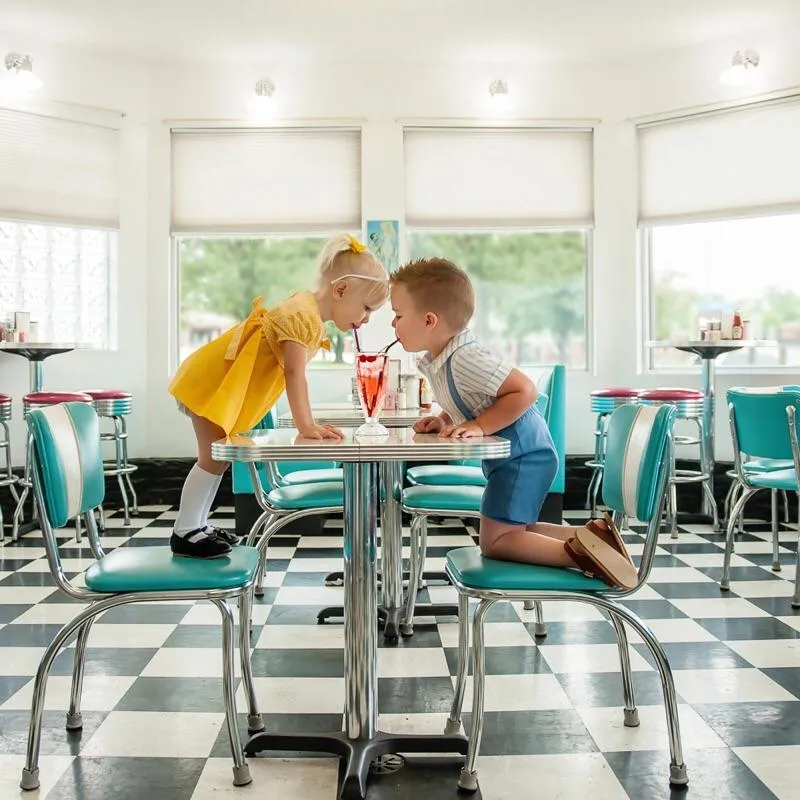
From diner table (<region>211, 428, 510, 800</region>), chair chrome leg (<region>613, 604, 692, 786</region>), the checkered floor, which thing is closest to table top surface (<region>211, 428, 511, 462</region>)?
diner table (<region>211, 428, 510, 800</region>)

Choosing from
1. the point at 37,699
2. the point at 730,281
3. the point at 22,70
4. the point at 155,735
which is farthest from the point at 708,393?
the point at 22,70

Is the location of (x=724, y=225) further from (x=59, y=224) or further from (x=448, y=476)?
(x=59, y=224)

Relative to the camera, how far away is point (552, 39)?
5953 millimetres

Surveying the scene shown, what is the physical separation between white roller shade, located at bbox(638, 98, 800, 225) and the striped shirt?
460 cm

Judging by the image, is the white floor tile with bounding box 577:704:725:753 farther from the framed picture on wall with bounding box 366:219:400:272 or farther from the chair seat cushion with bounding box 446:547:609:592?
the framed picture on wall with bounding box 366:219:400:272

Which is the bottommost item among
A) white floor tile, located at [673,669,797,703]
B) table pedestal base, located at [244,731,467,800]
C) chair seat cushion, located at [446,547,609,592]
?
white floor tile, located at [673,669,797,703]

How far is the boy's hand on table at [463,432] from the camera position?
180 cm

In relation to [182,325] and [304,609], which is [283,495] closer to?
[304,609]

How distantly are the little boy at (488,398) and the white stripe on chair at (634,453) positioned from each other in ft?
0.34

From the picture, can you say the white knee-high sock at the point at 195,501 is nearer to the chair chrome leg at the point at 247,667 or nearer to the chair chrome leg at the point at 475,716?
the chair chrome leg at the point at 247,667

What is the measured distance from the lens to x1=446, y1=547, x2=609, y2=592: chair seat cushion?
1.84 m

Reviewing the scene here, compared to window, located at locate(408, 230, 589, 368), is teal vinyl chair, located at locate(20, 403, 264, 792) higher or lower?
lower

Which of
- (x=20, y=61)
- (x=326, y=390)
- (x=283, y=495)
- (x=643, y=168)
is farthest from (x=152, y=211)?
(x=283, y=495)

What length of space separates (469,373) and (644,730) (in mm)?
993
